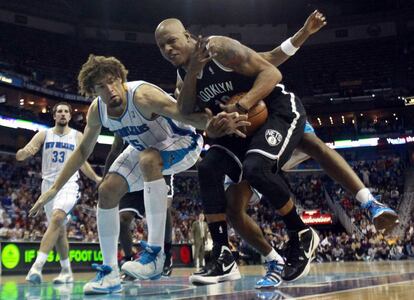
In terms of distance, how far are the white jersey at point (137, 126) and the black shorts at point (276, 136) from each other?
0.41 m

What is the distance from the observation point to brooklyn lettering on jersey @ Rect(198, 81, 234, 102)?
10.3 ft

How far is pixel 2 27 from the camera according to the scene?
2420 centimetres

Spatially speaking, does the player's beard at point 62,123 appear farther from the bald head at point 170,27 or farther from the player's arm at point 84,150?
the bald head at point 170,27

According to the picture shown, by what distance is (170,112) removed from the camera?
3061mm

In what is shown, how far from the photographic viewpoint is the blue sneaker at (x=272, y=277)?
2968mm

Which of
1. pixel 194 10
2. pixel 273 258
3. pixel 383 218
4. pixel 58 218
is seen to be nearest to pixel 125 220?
pixel 58 218

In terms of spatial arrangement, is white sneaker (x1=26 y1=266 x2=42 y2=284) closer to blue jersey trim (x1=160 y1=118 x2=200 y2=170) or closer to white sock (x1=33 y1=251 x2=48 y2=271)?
white sock (x1=33 y1=251 x2=48 y2=271)

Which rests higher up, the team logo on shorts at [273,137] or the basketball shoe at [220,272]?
the team logo on shorts at [273,137]

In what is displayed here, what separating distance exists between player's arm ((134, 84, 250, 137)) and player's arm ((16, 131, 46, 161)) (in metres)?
2.27

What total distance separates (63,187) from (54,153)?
0.61 meters

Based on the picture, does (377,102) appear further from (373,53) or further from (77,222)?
(77,222)

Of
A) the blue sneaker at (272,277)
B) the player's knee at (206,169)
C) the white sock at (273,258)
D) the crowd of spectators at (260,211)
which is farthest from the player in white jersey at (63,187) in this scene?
the crowd of spectators at (260,211)

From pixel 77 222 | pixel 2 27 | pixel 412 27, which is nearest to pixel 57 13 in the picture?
pixel 2 27

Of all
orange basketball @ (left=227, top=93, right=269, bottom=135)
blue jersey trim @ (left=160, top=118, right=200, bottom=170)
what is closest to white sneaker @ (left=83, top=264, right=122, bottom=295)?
blue jersey trim @ (left=160, top=118, right=200, bottom=170)
